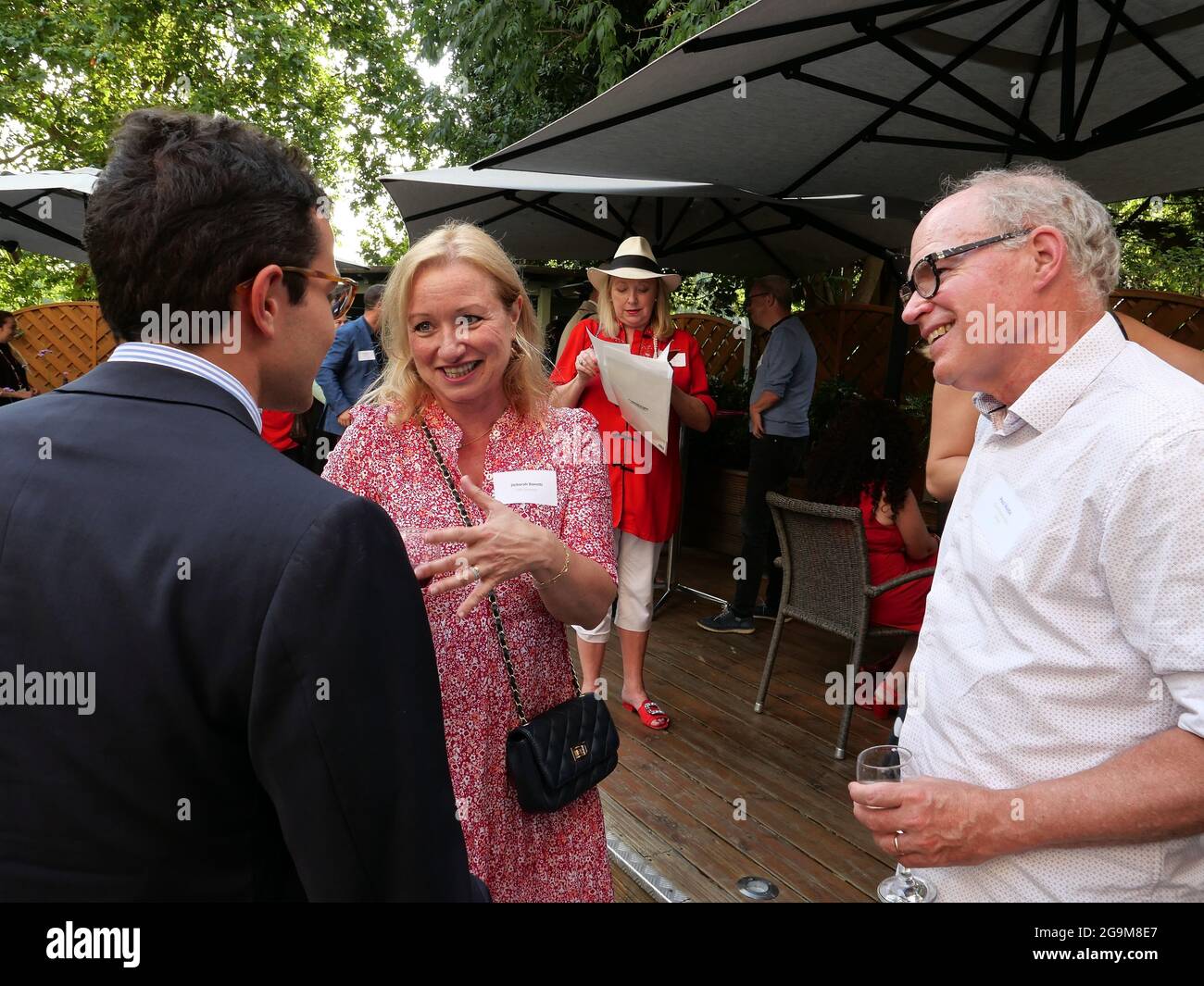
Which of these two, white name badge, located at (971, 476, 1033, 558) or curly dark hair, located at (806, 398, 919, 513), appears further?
curly dark hair, located at (806, 398, 919, 513)

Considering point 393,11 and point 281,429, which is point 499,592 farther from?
point 393,11

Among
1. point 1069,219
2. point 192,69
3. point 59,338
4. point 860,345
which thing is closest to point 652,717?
point 1069,219

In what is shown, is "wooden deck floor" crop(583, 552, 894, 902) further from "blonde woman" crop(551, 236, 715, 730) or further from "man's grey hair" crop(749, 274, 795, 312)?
"man's grey hair" crop(749, 274, 795, 312)

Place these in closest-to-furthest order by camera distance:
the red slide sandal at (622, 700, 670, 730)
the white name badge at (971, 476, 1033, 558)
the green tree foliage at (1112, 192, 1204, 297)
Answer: the white name badge at (971, 476, 1033, 558) → the red slide sandal at (622, 700, 670, 730) → the green tree foliage at (1112, 192, 1204, 297)

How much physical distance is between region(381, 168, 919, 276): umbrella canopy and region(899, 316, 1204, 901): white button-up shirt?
3.84 m

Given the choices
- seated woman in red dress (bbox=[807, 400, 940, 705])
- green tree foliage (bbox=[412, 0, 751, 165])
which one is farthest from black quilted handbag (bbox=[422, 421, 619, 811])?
green tree foliage (bbox=[412, 0, 751, 165])

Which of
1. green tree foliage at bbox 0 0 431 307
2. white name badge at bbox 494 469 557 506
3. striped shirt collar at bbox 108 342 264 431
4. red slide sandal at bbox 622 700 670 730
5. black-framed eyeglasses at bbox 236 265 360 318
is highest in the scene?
green tree foliage at bbox 0 0 431 307

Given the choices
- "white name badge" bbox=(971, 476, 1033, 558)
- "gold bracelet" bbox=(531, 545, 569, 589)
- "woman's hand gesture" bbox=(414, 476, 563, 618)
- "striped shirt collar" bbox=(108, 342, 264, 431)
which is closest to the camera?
"striped shirt collar" bbox=(108, 342, 264, 431)

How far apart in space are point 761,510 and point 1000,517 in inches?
161

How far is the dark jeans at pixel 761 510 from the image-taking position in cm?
540

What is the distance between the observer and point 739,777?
3539mm

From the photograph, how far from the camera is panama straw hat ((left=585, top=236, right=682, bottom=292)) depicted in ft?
13.4
